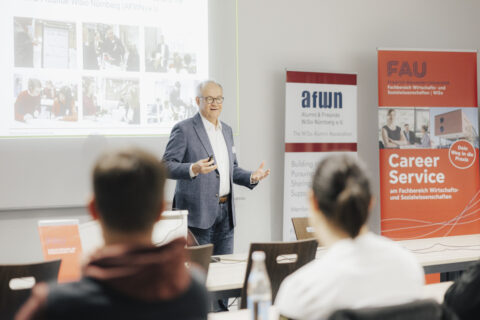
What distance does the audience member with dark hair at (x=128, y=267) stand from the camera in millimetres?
948

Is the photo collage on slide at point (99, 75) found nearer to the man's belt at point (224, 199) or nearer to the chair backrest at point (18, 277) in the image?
the man's belt at point (224, 199)

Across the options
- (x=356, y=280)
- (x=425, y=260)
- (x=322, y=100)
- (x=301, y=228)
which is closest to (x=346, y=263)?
(x=356, y=280)

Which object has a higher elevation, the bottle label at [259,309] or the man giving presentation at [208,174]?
the man giving presentation at [208,174]

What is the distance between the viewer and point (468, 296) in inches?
59.6

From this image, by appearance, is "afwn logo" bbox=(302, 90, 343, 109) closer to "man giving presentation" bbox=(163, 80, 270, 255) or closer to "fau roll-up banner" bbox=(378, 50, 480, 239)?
"fau roll-up banner" bbox=(378, 50, 480, 239)

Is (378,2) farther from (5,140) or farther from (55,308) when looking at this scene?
(55,308)

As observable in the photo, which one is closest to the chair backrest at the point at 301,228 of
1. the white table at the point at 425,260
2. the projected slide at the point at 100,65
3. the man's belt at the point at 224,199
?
the white table at the point at 425,260

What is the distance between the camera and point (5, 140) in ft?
12.1

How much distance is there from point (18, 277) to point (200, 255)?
77 centimetres

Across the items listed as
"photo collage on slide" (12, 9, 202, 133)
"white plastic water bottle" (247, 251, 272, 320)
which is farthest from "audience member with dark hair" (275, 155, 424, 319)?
"photo collage on slide" (12, 9, 202, 133)

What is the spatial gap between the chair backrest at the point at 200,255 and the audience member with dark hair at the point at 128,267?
987 mm

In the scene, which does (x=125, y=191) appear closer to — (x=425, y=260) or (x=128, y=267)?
(x=128, y=267)

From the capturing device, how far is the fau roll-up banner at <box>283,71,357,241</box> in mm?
4570

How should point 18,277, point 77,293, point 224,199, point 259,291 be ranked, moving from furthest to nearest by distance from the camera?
point 224,199 < point 18,277 < point 259,291 < point 77,293
